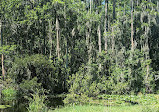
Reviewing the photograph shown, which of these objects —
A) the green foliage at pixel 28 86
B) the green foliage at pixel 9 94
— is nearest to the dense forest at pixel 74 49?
the green foliage at pixel 28 86

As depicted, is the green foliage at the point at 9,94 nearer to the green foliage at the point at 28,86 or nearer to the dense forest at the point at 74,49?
the dense forest at the point at 74,49

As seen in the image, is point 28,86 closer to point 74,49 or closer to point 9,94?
point 9,94

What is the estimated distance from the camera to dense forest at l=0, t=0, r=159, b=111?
23.5m

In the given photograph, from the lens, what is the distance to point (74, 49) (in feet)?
107

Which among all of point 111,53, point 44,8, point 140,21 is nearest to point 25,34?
point 44,8

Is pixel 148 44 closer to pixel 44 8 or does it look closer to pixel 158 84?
pixel 158 84

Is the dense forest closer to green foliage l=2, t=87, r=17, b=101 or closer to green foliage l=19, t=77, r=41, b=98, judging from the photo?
green foliage l=19, t=77, r=41, b=98

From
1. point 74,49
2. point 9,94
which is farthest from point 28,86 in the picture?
point 74,49

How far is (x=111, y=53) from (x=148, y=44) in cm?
919

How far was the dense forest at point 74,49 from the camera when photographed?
2353 cm

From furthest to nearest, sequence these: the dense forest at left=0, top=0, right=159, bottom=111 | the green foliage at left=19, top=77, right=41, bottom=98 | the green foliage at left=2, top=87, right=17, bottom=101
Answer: the dense forest at left=0, top=0, right=159, bottom=111, the green foliage at left=2, top=87, right=17, bottom=101, the green foliage at left=19, top=77, right=41, bottom=98

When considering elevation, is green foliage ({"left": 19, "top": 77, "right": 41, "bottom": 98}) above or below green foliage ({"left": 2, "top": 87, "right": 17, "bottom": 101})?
above

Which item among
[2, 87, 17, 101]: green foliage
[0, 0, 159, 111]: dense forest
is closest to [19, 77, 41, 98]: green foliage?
[0, 0, 159, 111]: dense forest

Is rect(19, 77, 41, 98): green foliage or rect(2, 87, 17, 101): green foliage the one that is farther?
rect(2, 87, 17, 101): green foliage
